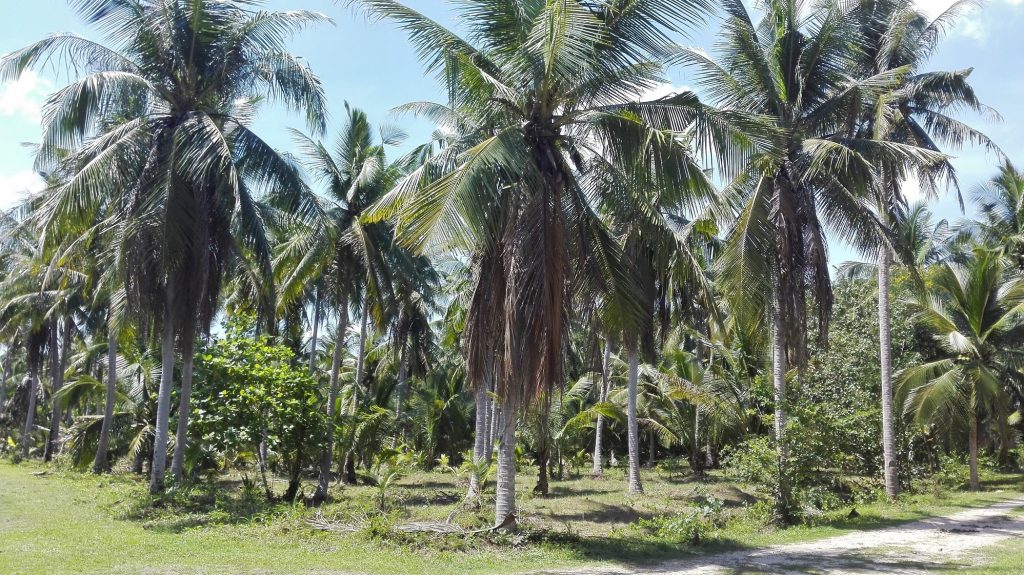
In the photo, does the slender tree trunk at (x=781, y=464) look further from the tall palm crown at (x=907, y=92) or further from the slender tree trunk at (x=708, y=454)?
the slender tree trunk at (x=708, y=454)

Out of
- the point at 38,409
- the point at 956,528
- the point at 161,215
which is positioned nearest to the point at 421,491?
the point at 161,215

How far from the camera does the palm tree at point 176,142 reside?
1348cm

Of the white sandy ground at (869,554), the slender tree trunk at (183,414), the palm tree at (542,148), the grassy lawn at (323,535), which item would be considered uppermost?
the palm tree at (542,148)

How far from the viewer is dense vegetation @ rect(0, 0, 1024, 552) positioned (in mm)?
10367

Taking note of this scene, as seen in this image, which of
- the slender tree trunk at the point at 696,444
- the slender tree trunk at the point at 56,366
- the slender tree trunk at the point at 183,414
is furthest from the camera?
the slender tree trunk at the point at 56,366

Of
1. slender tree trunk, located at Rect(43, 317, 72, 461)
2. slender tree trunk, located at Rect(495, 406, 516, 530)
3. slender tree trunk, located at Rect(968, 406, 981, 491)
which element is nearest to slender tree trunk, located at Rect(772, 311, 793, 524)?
slender tree trunk, located at Rect(495, 406, 516, 530)

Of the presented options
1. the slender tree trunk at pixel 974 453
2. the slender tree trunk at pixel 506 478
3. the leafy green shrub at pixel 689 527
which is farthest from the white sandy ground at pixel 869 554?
the slender tree trunk at pixel 974 453

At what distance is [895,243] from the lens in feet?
47.6

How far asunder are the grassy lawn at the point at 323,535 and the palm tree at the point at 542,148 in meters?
1.25

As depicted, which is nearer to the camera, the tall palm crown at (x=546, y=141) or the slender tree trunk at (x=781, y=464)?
the tall palm crown at (x=546, y=141)

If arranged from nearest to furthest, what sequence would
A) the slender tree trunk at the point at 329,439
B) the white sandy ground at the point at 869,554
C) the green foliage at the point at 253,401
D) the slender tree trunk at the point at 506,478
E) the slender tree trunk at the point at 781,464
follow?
the white sandy ground at the point at 869,554 → the slender tree trunk at the point at 506,478 → the slender tree trunk at the point at 781,464 → the green foliage at the point at 253,401 → the slender tree trunk at the point at 329,439

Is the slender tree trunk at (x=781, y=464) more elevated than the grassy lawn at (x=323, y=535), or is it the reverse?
the slender tree trunk at (x=781, y=464)

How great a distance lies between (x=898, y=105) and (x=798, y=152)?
204 inches

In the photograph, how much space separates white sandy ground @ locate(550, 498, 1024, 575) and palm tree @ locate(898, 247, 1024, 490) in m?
6.04
